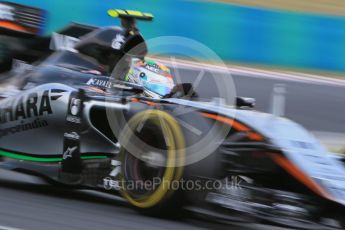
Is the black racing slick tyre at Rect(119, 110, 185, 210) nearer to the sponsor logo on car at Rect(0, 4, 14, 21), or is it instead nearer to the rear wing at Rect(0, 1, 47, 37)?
the rear wing at Rect(0, 1, 47, 37)

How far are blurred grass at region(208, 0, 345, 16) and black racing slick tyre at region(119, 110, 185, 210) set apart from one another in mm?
11733

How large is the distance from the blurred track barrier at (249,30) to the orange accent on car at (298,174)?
11.0 meters

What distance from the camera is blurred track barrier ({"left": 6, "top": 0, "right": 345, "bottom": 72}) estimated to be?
15594mm

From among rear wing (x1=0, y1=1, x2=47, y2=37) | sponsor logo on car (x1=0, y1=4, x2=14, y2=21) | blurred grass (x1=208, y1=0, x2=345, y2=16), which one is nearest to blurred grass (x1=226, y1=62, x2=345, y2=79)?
blurred grass (x1=208, y1=0, x2=345, y2=16)

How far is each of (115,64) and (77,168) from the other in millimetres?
1227

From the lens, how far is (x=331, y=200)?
4.57m

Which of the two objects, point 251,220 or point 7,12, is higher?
point 7,12

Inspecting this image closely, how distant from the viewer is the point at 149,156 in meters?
5.22

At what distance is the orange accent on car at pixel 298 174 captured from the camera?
182 inches

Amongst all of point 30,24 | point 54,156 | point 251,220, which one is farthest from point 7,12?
point 251,220

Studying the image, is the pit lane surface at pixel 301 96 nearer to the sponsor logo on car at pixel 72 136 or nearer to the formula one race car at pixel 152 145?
the formula one race car at pixel 152 145

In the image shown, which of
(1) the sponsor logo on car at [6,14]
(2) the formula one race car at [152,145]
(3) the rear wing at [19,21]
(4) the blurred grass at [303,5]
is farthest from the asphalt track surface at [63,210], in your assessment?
(4) the blurred grass at [303,5]

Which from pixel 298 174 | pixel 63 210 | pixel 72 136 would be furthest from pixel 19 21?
pixel 298 174

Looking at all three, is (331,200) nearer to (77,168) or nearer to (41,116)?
(77,168)
